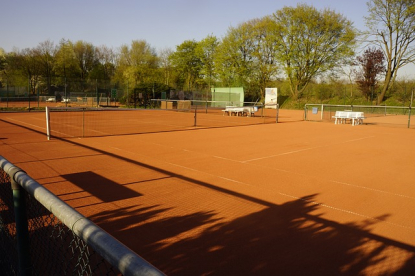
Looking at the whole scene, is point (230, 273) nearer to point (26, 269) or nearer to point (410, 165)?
point (26, 269)

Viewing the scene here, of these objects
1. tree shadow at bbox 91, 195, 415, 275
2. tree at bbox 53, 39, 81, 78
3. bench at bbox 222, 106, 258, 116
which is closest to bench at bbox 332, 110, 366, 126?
bench at bbox 222, 106, 258, 116

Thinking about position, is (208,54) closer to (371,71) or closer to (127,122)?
(371,71)

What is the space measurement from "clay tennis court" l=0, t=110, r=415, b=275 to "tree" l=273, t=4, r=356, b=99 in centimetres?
3767

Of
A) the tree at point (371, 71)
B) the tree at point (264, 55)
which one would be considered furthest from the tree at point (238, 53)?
the tree at point (371, 71)

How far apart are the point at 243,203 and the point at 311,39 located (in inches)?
1765

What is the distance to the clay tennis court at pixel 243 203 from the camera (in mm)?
3771

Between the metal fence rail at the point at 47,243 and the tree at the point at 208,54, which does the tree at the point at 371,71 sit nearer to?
the tree at the point at 208,54

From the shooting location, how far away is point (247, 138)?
1455 cm

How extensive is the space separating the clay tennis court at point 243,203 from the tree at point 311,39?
37.7 metres

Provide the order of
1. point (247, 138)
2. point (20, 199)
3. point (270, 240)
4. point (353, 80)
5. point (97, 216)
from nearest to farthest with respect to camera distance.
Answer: point (20, 199) → point (270, 240) → point (97, 216) → point (247, 138) → point (353, 80)

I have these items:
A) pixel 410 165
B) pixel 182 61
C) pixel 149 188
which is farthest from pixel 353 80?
pixel 149 188

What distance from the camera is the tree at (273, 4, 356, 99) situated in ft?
147

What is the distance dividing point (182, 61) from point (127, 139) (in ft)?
180

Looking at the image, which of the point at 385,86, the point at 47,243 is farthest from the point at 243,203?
the point at 385,86
